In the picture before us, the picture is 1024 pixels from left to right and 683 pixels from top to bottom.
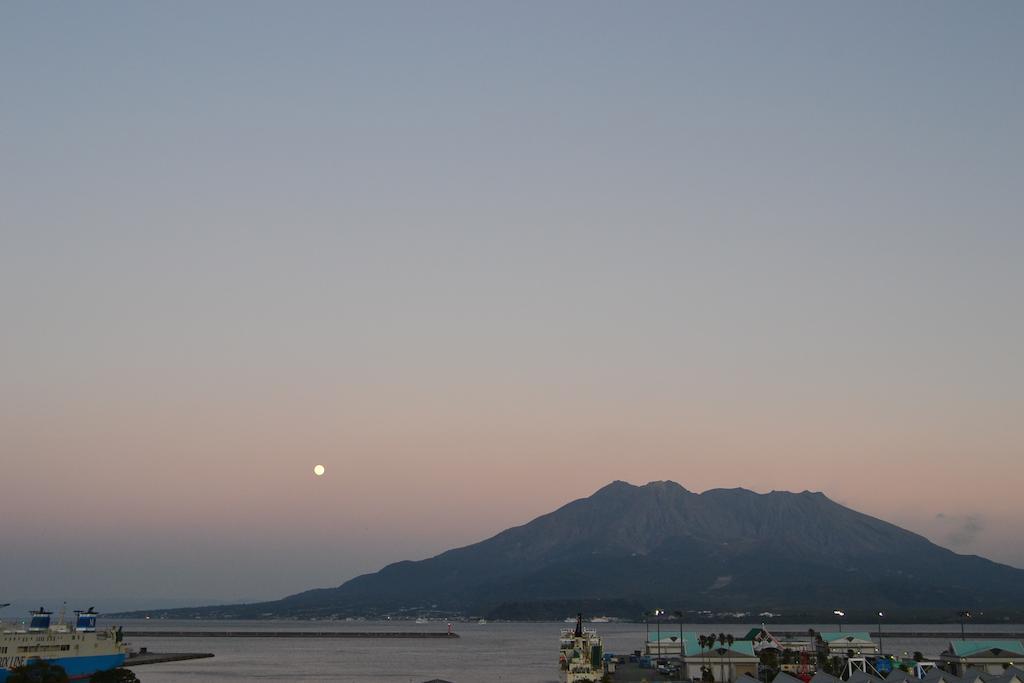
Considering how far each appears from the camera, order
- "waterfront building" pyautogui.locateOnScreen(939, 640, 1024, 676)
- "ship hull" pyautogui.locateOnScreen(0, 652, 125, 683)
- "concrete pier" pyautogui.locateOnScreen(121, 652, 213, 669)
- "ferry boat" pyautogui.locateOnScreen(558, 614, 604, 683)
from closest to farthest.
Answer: "ferry boat" pyautogui.locateOnScreen(558, 614, 604, 683), "waterfront building" pyautogui.locateOnScreen(939, 640, 1024, 676), "ship hull" pyautogui.locateOnScreen(0, 652, 125, 683), "concrete pier" pyautogui.locateOnScreen(121, 652, 213, 669)

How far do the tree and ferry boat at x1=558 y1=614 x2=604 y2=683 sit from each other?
34308mm

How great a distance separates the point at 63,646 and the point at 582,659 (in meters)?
42.6

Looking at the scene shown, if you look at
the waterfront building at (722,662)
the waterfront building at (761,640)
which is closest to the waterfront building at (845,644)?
the waterfront building at (761,640)

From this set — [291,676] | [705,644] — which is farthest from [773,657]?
[291,676]

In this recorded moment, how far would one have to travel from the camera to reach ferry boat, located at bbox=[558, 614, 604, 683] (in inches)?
2781

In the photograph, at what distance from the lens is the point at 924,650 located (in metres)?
147

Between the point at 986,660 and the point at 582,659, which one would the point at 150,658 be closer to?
the point at 582,659

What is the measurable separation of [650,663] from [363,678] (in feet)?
90.6

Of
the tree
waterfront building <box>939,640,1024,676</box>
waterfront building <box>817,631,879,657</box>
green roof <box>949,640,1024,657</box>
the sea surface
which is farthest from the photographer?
the sea surface

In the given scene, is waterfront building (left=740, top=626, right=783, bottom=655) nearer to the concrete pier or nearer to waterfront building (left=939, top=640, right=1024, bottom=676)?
waterfront building (left=939, top=640, right=1024, bottom=676)

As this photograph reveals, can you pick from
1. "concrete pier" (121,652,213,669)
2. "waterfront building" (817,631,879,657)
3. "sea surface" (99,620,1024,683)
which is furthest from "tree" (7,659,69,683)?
"waterfront building" (817,631,879,657)

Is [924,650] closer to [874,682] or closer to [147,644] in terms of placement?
[874,682]

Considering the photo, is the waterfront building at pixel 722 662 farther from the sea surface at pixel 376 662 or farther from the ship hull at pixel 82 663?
the ship hull at pixel 82 663

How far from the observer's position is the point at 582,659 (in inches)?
2825
